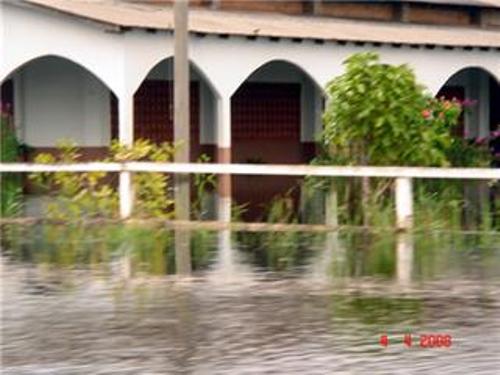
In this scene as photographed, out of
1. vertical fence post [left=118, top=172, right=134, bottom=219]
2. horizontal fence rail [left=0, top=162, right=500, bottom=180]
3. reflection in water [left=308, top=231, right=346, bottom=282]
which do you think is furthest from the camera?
vertical fence post [left=118, top=172, right=134, bottom=219]

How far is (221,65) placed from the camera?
79.8 ft

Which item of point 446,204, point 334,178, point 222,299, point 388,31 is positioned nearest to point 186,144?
point 334,178

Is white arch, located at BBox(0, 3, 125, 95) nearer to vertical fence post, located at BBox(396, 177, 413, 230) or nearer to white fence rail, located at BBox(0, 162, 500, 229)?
white fence rail, located at BBox(0, 162, 500, 229)

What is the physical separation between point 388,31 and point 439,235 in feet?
52.3

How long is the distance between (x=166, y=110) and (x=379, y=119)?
11.8 m

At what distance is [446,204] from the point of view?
14.7 m

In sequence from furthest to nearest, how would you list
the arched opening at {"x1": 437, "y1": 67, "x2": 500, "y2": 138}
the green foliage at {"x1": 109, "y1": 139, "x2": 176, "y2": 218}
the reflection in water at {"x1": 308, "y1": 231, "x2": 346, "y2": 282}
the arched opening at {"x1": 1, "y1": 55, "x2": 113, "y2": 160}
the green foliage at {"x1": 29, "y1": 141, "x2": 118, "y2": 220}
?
the arched opening at {"x1": 437, "y1": 67, "x2": 500, "y2": 138} → the arched opening at {"x1": 1, "y1": 55, "x2": 113, "y2": 160} → the green foliage at {"x1": 29, "y1": 141, "x2": 118, "y2": 220} → the green foliage at {"x1": 109, "y1": 139, "x2": 176, "y2": 218} → the reflection in water at {"x1": 308, "y1": 231, "x2": 346, "y2": 282}

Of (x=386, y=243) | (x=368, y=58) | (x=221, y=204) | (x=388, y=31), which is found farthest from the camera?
(x=388, y=31)

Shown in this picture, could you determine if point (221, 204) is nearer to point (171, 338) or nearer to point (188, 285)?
point (188, 285)

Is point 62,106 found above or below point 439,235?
above

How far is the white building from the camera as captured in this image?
75.2ft
